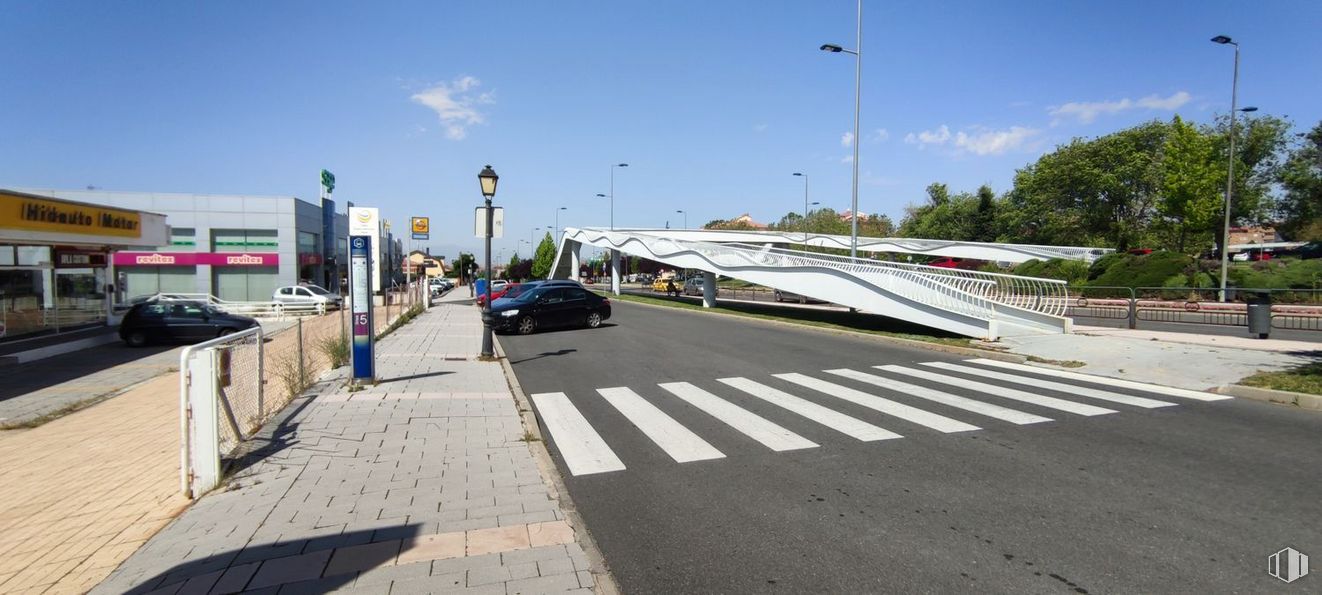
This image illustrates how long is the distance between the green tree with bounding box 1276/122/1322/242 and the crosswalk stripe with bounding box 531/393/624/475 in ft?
189

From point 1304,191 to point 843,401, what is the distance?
211 ft

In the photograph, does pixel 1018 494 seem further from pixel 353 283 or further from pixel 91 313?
pixel 91 313

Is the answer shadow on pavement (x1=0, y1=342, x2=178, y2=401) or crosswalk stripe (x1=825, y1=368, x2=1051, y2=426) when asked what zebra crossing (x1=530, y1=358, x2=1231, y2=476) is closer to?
crosswalk stripe (x1=825, y1=368, x2=1051, y2=426)

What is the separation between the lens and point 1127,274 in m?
28.9

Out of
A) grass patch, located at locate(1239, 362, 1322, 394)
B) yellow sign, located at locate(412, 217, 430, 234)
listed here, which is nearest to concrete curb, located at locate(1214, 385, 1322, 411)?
grass patch, located at locate(1239, 362, 1322, 394)

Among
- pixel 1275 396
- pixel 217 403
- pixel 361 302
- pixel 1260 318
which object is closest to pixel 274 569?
pixel 217 403

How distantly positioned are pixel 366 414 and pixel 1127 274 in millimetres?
32539

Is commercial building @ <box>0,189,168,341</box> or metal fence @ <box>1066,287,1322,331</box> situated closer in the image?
commercial building @ <box>0,189,168,341</box>

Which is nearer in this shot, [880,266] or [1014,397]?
[1014,397]

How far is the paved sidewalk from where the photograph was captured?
3588mm

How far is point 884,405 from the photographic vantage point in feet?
27.3

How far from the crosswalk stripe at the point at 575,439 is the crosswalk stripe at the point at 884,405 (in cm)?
361

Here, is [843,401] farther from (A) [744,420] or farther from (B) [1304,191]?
(B) [1304,191]

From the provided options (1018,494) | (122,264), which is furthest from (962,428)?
(122,264)
